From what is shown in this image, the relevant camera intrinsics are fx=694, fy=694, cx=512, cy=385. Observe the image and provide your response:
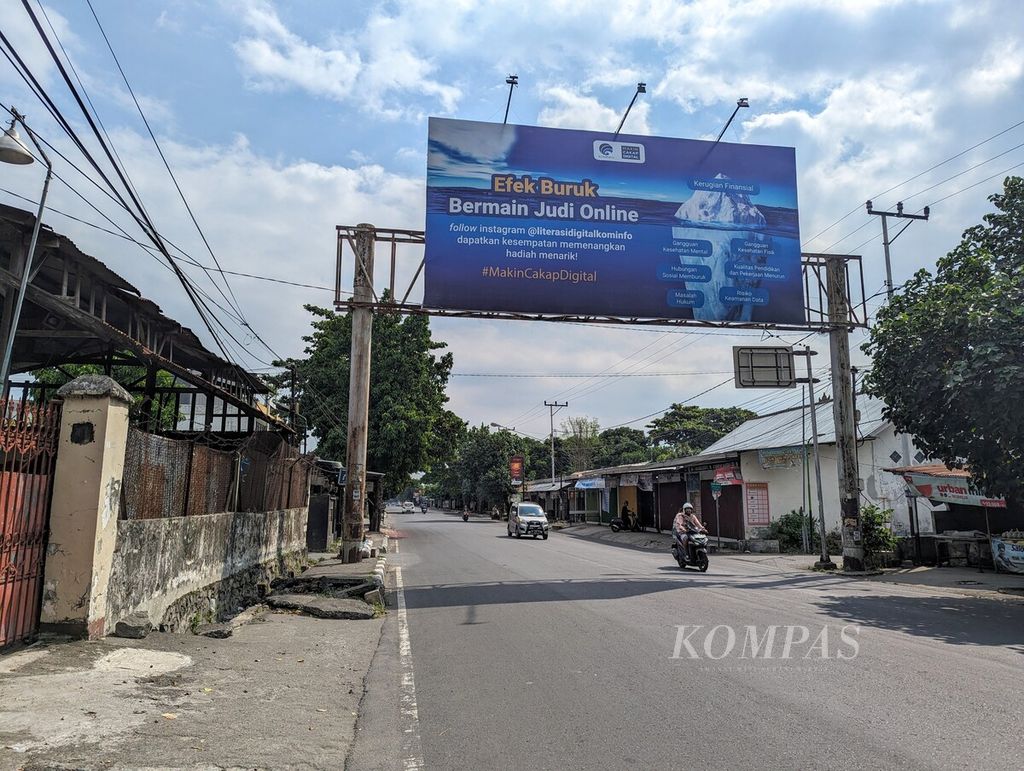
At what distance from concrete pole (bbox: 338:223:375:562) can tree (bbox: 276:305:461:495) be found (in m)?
16.2

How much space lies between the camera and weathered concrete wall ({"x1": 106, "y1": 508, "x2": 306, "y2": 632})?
7445 mm

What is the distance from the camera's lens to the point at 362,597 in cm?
1183

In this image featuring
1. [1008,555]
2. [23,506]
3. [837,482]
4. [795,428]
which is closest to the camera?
[23,506]

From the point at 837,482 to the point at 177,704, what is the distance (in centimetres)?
2394

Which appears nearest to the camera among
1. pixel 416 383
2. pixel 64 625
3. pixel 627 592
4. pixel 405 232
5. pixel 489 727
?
pixel 489 727

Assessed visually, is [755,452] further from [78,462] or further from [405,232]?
[78,462]

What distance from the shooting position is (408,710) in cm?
554

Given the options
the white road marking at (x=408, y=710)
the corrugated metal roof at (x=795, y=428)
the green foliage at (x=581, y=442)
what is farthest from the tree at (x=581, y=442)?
the white road marking at (x=408, y=710)

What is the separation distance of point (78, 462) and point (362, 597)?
615cm

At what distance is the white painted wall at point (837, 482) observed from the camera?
2558 centimetres

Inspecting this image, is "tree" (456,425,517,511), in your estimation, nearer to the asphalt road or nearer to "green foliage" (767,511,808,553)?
"green foliage" (767,511,808,553)

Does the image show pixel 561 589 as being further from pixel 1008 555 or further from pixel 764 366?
pixel 1008 555

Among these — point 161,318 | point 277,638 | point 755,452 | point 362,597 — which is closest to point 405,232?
Result: point 161,318

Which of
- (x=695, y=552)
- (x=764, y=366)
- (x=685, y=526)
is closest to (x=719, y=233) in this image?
(x=764, y=366)
